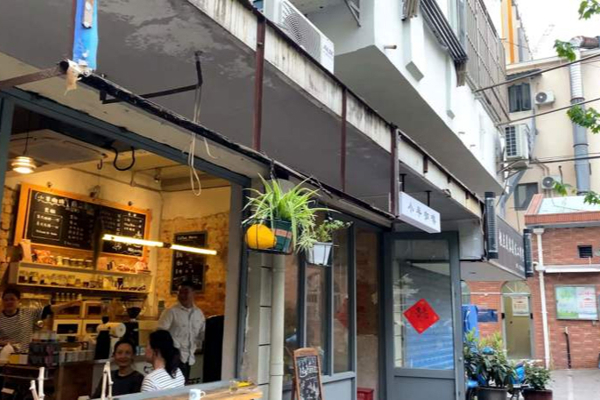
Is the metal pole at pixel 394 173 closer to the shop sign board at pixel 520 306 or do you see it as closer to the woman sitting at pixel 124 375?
the woman sitting at pixel 124 375

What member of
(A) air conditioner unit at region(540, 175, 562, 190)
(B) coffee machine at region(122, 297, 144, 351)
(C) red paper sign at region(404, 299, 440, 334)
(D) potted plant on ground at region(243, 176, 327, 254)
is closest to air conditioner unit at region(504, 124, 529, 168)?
(C) red paper sign at region(404, 299, 440, 334)

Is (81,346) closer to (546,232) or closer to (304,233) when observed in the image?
(304,233)

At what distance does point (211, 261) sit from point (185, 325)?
2939 millimetres

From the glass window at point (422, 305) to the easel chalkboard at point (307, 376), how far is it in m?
2.58

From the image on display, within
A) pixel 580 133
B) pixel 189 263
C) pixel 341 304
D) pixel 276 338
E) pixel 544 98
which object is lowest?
pixel 276 338

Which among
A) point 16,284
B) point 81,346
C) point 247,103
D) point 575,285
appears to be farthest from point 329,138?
point 575,285

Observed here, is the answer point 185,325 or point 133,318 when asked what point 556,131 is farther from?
point 185,325

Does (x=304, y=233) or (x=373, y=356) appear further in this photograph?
(x=373, y=356)

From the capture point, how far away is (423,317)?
25.8 feet

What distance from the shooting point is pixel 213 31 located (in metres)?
3.13

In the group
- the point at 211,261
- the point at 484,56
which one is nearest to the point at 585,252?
the point at 484,56

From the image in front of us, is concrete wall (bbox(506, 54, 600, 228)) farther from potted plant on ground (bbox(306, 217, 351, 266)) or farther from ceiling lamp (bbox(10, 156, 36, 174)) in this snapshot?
ceiling lamp (bbox(10, 156, 36, 174))

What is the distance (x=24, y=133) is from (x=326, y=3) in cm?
344

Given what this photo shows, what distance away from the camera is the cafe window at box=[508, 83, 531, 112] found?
71.6 feet
